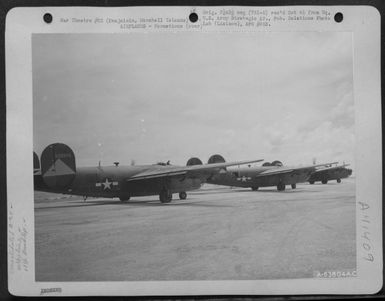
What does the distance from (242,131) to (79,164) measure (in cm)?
85

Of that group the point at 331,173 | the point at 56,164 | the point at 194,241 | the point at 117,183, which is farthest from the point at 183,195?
the point at 331,173

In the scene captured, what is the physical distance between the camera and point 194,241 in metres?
1.73

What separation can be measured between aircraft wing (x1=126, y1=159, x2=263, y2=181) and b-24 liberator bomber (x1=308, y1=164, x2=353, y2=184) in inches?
13.8

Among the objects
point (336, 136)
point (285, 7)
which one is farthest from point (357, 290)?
point (285, 7)

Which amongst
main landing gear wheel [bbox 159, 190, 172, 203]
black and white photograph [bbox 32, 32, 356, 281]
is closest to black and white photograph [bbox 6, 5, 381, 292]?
black and white photograph [bbox 32, 32, 356, 281]

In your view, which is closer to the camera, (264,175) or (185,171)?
(185,171)

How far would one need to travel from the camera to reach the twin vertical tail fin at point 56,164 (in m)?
1.72

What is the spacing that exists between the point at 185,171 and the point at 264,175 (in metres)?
0.48

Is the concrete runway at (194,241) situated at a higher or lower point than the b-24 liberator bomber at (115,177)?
lower

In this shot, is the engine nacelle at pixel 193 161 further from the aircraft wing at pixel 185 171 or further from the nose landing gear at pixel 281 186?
the nose landing gear at pixel 281 186

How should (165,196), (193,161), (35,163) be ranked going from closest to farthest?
(35,163) → (193,161) → (165,196)

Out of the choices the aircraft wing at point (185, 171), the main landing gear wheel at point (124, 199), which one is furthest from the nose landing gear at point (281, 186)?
the main landing gear wheel at point (124, 199)

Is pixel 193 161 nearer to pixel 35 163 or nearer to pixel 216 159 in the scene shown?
pixel 216 159

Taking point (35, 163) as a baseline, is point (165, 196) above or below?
below
